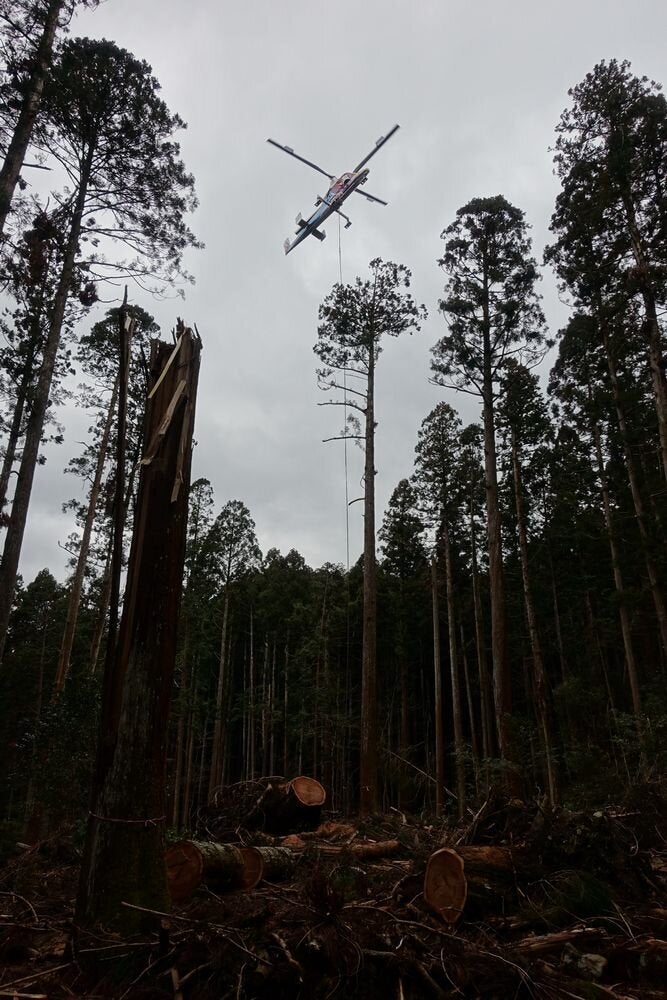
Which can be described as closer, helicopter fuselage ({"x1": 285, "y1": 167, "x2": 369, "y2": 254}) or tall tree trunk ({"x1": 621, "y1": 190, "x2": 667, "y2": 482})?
tall tree trunk ({"x1": 621, "y1": 190, "x2": 667, "y2": 482})

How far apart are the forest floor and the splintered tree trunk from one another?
0.77ft

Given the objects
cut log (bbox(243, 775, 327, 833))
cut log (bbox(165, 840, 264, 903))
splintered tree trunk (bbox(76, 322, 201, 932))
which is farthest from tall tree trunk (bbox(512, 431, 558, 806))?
splintered tree trunk (bbox(76, 322, 201, 932))

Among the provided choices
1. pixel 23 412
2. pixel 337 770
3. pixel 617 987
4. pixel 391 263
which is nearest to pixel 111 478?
pixel 23 412

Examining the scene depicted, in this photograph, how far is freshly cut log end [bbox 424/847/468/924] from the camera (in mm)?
4160

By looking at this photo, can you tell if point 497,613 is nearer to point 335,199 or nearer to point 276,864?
point 276,864

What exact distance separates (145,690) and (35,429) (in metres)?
7.62

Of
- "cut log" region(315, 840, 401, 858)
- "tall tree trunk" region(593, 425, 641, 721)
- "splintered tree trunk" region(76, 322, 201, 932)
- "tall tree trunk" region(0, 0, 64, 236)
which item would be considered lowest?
"cut log" region(315, 840, 401, 858)

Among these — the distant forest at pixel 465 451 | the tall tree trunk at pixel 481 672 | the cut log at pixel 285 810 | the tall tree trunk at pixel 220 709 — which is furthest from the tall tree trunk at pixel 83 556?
the tall tree trunk at pixel 481 672

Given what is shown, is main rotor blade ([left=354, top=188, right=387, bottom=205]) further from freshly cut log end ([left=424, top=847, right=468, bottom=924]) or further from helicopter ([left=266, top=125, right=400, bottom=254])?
freshly cut log end ([left=424, top=847, right=468, bottom=924])

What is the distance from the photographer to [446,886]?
4285mm

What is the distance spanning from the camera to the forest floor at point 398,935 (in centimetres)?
278

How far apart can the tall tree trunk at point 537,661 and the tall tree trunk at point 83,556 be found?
1076 centimetres

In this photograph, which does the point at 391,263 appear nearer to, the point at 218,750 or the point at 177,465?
the point at 177,465

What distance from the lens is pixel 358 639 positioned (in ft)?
93.5
